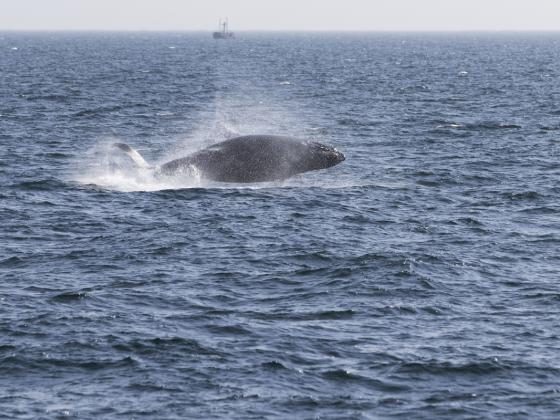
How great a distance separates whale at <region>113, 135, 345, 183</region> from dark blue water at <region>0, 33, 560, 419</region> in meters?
0.65

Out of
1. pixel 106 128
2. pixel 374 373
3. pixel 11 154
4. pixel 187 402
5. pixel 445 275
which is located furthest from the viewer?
pixel 106 128

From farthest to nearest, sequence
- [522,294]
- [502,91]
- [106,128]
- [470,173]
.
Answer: [502,91] → [106,128] → [470,173] → [522,294]

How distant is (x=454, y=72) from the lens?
16262 cm

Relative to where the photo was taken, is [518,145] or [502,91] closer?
[518,145]

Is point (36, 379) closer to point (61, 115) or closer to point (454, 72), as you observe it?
point (61, 115)

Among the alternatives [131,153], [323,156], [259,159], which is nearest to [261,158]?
[259,159]

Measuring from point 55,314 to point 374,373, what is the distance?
9.48m

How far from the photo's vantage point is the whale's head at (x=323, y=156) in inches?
1804

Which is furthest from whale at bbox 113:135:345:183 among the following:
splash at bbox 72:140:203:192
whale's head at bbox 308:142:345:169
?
splash at bbox 72:140:203:192

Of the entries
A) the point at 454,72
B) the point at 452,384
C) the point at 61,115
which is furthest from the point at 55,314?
the point at 454,72

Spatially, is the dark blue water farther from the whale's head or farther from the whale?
the whale's head

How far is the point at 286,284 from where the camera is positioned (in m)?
32.9

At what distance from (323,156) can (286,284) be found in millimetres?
13814

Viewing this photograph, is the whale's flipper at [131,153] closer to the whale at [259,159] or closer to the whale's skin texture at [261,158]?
the whale at [259,159]
